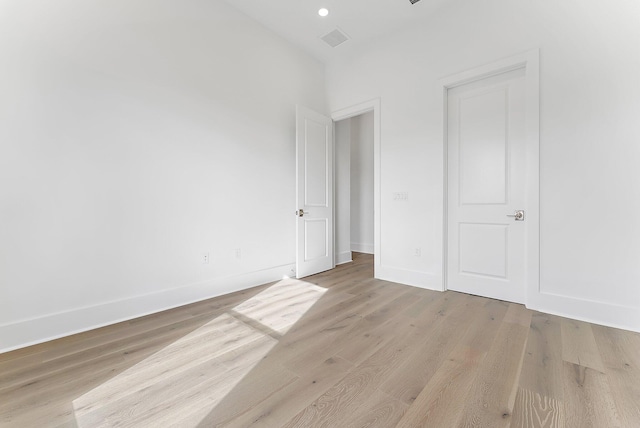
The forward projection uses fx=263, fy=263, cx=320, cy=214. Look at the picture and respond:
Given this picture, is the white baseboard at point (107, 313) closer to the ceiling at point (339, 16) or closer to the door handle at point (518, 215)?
the door handle at point (518, 215)

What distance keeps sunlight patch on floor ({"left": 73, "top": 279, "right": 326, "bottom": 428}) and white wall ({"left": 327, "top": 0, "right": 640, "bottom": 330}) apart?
6.99 ft

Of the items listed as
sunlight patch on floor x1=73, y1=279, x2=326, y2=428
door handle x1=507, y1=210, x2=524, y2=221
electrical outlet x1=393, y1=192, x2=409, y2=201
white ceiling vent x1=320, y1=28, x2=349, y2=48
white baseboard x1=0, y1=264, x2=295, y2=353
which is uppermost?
white ceiling vent x1=320, y1=28, x2=349, y2=48

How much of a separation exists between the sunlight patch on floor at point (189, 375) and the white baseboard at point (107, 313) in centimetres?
57

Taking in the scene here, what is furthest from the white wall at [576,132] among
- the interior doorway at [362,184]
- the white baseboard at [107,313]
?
the interior doorway at [362,184]

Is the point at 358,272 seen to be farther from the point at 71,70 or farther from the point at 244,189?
the point at 71,70

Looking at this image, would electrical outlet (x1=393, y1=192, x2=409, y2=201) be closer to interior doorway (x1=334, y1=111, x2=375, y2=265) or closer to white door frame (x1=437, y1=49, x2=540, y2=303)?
white door frame (x1=437, y1=49, x2=540, y2=303)

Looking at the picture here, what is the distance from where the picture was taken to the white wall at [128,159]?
187 centimetres

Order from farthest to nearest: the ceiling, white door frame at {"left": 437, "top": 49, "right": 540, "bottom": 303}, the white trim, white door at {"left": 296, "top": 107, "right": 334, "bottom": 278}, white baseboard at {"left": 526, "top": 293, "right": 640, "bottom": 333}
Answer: the white trim < white door at {"left": 296, "top": 107, "right": 334, "bottom": 278} < the ceiling < white door frame at {"left": 437, "top": 49, "right": 540, "bottom": 303} < white baseboard at {"left": 526, "top": 293, "right": 640, "bottom": 333}

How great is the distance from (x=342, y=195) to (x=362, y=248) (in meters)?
1.58

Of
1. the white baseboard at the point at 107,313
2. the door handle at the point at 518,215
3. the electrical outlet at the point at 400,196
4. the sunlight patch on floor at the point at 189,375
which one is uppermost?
the electrical outlet at the point at 400,196

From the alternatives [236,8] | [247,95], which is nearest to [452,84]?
[247,95]

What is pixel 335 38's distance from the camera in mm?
3555

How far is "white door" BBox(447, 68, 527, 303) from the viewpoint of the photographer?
2.59 m

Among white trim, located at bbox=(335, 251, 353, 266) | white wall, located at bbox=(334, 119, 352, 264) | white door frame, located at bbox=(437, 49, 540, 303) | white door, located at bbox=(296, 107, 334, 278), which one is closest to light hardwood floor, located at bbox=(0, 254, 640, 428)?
white door frame, located at bbox=(437, 49, 540, 303)
